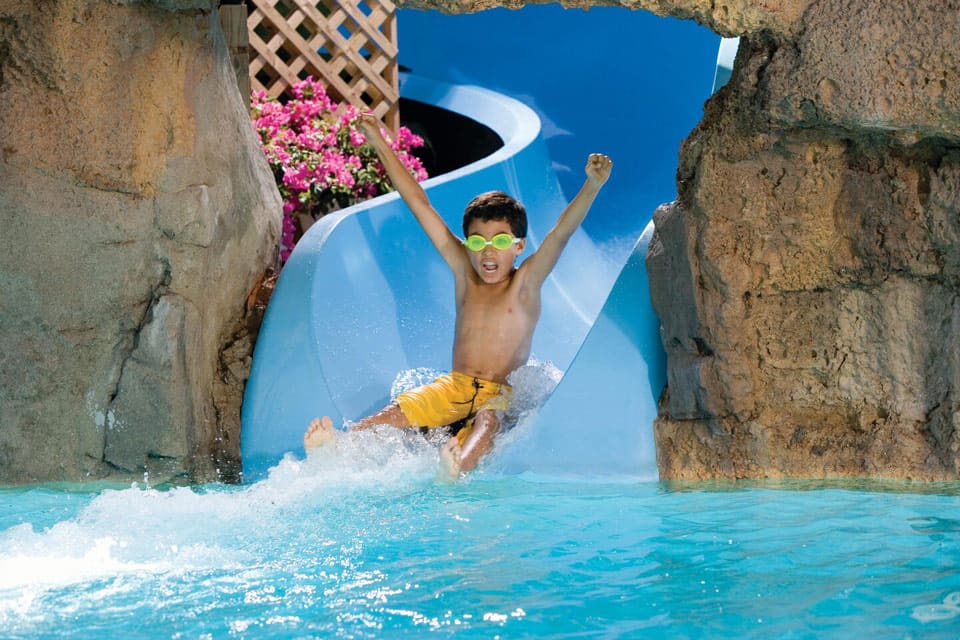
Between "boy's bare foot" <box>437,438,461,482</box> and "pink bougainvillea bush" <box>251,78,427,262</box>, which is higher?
"pink bougainvillea bush" <box>251,78,427,262</box>

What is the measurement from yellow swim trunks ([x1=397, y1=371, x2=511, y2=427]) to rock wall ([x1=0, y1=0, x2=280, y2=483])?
78cm

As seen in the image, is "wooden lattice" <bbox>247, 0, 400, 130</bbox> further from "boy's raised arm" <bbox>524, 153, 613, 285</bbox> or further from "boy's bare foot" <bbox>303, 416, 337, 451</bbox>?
"boy's bare foot" <bbox>303, 416, 337, 451</bbox>

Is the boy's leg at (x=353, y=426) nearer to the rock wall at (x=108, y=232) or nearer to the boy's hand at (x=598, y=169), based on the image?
the rock wall at (x=108, y=232)

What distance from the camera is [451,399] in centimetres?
462

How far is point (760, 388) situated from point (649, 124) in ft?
14.7

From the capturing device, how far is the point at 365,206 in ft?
17.0

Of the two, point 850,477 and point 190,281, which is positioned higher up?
point 190,281

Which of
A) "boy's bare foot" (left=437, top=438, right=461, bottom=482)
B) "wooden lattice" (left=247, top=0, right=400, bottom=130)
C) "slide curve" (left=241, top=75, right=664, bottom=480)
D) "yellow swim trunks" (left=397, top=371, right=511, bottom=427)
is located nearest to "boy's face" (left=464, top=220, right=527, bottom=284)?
"yellow swim trunks" (left=397, top=371, right=511, bottom=427)

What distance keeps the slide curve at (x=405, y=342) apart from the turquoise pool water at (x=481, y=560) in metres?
0.19

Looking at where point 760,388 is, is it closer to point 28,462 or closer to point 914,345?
point 914,345

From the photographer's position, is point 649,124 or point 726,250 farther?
point 649,124

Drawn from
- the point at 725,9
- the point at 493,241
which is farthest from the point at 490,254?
the point at 725,9

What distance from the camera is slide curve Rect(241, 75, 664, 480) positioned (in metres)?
4.15

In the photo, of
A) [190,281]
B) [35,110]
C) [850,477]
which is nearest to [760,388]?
[850,477]
